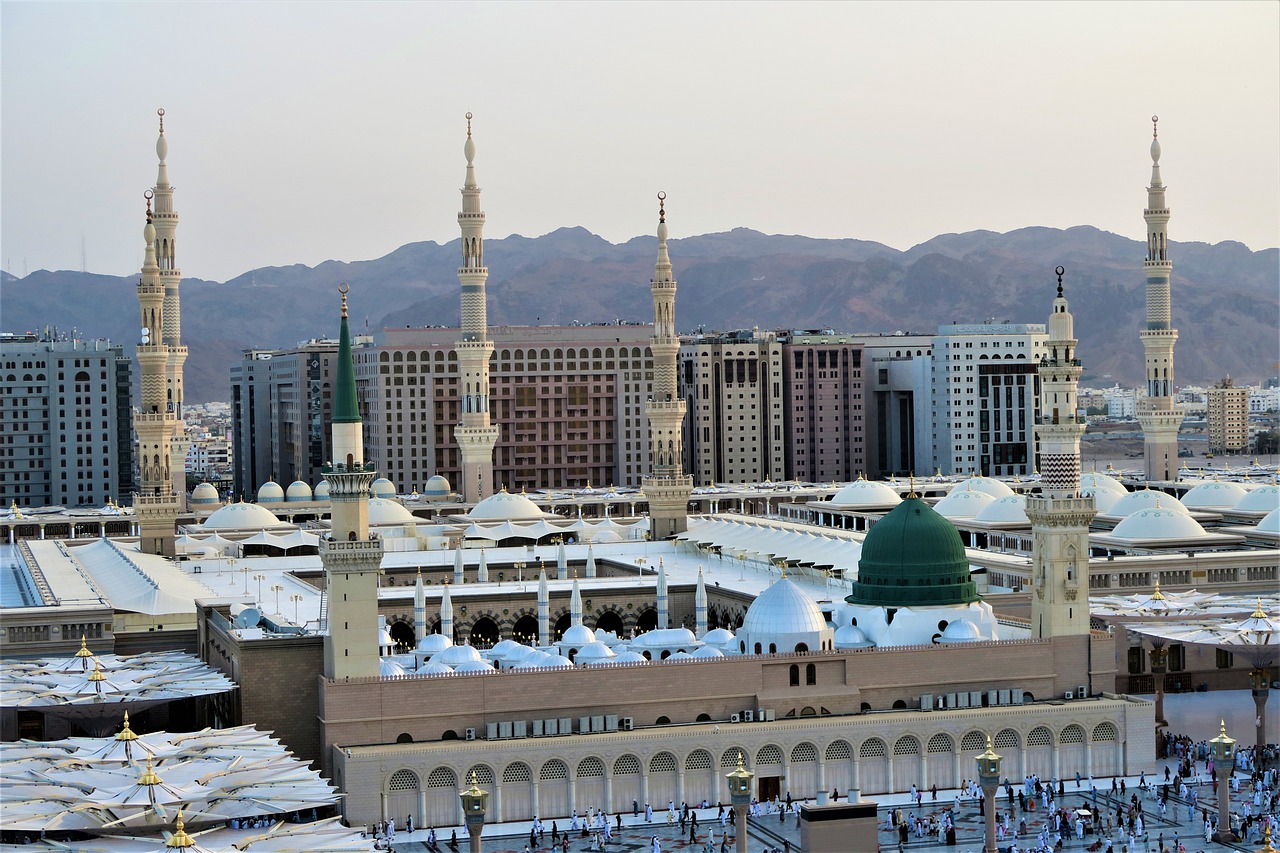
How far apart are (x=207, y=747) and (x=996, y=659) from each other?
1763 centimetres

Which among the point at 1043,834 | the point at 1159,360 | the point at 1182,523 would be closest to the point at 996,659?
the point at 1043,834

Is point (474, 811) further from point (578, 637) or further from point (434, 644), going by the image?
point (578, 637)

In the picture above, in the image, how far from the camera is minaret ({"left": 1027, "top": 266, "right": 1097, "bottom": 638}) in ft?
150

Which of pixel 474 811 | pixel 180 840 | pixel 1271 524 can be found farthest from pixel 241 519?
pixel 180 840

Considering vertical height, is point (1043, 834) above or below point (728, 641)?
below

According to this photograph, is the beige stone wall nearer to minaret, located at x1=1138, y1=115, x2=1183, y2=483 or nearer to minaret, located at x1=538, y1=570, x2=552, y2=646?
minaret, located at x1=538, y1=570, x2=552, y2=646

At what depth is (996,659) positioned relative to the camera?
44.3 metres

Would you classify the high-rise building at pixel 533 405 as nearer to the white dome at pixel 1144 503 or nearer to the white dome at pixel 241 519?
the white dome at pixel 241 519

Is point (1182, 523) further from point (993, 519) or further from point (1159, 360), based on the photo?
point (1159, 360)

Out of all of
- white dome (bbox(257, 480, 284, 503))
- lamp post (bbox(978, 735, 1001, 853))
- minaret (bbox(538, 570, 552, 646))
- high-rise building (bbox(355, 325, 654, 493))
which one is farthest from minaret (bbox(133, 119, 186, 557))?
high-rise building (bbox(355, 325, 654, 493))

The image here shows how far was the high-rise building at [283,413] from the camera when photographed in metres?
128

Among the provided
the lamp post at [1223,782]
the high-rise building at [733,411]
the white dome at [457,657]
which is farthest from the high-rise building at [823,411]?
the lamp post at [1223,782]

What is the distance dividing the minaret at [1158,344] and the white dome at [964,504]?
11.9m

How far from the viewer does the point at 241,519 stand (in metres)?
80.6
